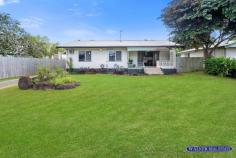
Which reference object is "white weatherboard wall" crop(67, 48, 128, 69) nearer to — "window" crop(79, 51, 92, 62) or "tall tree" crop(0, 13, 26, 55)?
"window" crop(79, 51, 92, 62)

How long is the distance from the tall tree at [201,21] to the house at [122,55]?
2.68 metres

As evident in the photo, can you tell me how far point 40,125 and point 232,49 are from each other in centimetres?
2215

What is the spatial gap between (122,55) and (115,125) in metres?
19.4

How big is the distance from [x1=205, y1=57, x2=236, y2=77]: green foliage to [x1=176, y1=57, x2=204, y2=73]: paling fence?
3.85m

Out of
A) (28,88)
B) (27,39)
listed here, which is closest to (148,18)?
(27,39)

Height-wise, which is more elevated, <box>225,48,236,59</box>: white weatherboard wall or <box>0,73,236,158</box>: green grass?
<box>225,48,236,59</box>: white weatherboard wall

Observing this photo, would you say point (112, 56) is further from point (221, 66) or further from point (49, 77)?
point (49, 77)

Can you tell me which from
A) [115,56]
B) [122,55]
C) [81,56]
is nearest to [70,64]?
[81,56]

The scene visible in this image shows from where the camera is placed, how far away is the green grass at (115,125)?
189 inches

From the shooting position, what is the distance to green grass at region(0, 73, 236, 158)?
4.79 metres

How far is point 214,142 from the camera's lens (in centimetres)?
508

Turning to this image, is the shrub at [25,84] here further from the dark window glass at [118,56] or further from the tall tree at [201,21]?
the tall tree at [201,21]

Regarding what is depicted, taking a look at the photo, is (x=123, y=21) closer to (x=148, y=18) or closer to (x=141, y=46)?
(x=148, y=18)

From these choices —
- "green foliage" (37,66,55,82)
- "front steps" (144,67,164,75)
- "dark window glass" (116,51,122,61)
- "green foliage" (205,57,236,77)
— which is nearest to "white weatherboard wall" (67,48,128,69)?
"dark window glass" (116,51,122,61)
